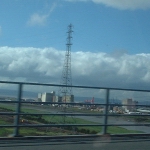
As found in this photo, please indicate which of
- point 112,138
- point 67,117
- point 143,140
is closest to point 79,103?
point 67,117

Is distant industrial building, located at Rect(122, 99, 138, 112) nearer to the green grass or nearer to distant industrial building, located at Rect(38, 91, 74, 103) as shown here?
the green grass

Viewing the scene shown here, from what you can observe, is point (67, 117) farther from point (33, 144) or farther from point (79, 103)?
point (33, 144)

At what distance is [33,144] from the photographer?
33.9 ft

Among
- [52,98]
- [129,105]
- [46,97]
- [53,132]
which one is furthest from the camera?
[129,105]

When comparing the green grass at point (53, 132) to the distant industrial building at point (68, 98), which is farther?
the distant industrial building at point (68, 98)

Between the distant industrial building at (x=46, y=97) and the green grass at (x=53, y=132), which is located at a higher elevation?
the distant industrial building at (x=46, y=97)

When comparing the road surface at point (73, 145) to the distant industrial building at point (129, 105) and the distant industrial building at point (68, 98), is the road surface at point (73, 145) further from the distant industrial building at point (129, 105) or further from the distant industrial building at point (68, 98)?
the distant industrial building at point (129, 105)

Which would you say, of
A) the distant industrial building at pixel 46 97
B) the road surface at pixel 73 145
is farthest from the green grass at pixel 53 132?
the road surface at pixel 73 145

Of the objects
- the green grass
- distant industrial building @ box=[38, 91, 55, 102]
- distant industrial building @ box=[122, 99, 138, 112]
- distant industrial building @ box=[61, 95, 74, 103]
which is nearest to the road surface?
the green grass

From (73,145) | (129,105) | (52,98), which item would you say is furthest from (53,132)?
(129,105)

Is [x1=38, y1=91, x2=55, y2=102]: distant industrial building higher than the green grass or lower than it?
higher

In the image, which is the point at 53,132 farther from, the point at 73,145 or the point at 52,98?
the point at 73,145

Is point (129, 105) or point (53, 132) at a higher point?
point (129, 105)

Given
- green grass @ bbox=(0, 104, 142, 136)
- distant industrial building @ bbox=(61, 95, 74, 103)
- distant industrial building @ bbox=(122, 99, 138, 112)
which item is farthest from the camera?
distant industrial building @ bbox=(122, 99, 138, 112)
